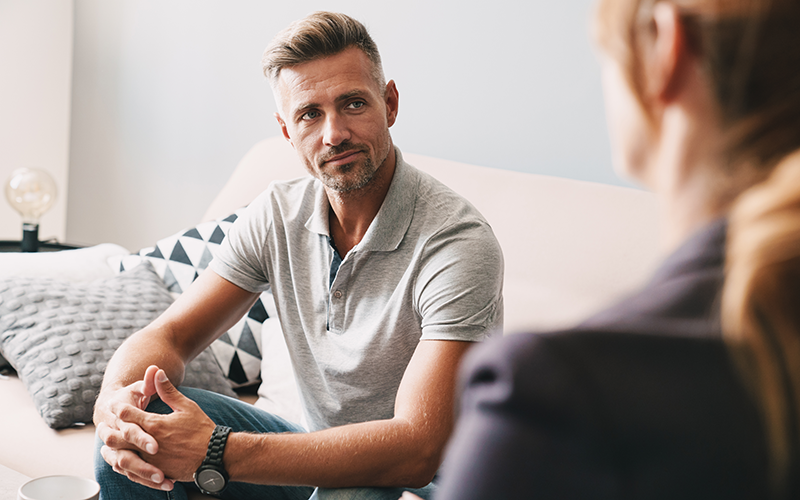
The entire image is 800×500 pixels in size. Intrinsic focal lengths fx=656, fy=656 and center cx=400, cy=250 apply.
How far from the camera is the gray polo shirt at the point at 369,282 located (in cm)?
109

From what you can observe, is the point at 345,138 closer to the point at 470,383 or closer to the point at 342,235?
the point at 342,235

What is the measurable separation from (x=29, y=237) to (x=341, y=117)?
157 cm

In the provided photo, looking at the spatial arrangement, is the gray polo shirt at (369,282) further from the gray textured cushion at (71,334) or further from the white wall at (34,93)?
the white wall at (34,93)

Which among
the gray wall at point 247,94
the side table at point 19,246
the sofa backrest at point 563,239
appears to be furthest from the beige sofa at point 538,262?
the side table at point 19,246

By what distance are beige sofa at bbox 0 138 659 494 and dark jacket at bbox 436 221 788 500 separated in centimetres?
107

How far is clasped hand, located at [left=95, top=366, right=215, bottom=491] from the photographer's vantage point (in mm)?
1011

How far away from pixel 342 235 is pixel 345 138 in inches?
7.8

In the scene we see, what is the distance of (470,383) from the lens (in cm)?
37

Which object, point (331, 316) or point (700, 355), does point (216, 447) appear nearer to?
point (331, 316)

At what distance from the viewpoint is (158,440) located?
102 centimetres

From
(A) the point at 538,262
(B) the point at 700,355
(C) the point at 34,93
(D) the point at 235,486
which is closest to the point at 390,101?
(A) the point at 538,262

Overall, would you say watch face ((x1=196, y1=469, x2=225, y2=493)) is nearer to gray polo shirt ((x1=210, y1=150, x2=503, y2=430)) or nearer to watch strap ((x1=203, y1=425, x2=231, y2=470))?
watch strap ((x1=203, y1=425, x2=231, y2=470))

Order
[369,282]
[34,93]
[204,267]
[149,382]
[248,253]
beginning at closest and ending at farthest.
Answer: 1. [149,382]
2. [369,282]
3. [248,253]
4. [204,267]
5. [34,93]

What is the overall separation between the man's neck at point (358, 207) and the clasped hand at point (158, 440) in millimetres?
409
